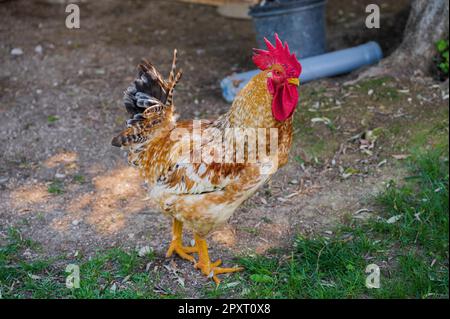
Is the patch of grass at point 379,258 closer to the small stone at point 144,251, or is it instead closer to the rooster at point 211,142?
the rooster at point 211,142

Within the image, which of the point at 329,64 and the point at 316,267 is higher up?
the point at 329,64

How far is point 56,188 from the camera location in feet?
17.0

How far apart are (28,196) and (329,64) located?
11.4 feet

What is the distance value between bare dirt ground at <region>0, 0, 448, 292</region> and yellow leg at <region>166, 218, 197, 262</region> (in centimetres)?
7

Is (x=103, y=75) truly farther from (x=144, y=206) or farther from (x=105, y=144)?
(x=144, y=206)

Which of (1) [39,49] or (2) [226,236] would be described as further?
(1) [39,49]

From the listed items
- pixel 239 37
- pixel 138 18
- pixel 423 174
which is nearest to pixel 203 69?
pixel 239 37

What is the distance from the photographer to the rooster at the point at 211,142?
3.58 metres

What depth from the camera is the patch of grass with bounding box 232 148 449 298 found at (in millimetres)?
3913

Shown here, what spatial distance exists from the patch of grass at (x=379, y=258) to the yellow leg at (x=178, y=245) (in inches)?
16.8

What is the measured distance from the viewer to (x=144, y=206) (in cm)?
499

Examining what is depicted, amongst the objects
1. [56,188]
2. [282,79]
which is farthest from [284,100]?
[56,188]

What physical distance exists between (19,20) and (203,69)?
2894 millimetres

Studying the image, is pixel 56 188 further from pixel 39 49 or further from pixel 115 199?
pixel 39 49
